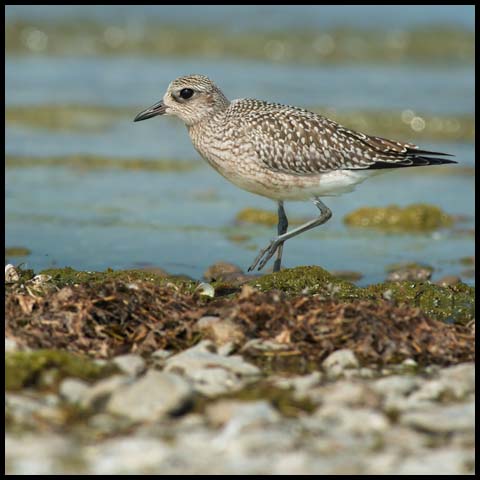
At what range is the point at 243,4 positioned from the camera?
1258 inches

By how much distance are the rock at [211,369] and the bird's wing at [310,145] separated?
Result: 3.35 meters

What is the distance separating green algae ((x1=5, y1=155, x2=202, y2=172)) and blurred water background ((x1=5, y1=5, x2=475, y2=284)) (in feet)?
0.16

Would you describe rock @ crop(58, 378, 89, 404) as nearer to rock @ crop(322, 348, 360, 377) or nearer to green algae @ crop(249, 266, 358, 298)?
rock @ crop(322, 348, 360, 377)

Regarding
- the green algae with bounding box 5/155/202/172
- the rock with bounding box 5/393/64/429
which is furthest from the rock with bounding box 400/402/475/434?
the green algae with bounding box 5/155/202/172

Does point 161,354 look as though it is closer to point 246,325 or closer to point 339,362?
point 246,325

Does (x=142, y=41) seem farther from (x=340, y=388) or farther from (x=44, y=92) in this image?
(x=340, y=388)

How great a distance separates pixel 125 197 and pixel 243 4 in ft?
63.5

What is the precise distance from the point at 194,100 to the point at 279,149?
104 cm

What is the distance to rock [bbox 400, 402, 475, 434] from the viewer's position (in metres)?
5.44

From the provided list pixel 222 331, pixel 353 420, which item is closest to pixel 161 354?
pixel 222 331

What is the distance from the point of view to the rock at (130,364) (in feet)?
20.2

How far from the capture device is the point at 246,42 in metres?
27.5

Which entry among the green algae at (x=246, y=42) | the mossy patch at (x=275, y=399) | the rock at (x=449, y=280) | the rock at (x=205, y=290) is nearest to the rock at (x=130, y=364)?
the mossy patch at (x=275, y=399)

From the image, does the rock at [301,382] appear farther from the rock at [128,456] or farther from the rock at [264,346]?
the rock at [128,456]
